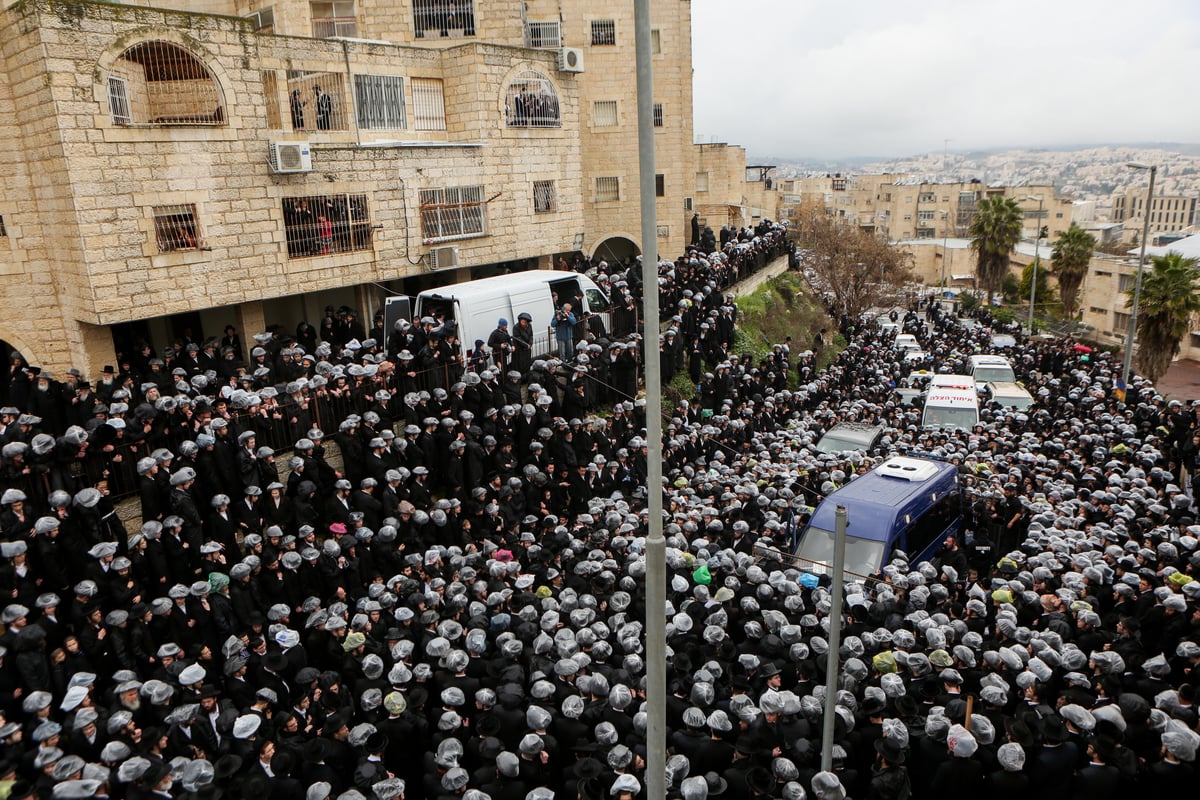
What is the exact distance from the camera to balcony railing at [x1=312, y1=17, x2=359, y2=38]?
2102 cm

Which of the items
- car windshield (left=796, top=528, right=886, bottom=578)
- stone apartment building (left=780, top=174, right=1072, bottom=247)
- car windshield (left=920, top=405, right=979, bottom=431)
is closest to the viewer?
car windshield (left=796, top=528, right=886, bottom=578)

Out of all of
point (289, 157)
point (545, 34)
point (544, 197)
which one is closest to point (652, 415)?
point (289, 157)

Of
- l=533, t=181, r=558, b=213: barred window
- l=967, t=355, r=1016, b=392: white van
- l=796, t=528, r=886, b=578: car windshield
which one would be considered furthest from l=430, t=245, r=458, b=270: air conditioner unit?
l=967, t=355, r=1016, b=392: white van

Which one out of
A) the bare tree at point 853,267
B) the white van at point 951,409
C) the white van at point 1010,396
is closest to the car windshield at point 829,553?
the white van at point 951,409

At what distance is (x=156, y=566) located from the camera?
858 centimetres

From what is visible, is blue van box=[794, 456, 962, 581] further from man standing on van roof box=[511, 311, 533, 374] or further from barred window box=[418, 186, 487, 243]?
barred window box=[418, 186, 487, 243]

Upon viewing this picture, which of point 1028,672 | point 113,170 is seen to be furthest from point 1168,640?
point 113,170

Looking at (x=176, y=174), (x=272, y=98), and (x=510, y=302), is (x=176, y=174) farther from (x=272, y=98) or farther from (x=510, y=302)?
(x=510, y=302)

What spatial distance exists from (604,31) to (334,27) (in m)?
9.50

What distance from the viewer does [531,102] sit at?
69.1ft

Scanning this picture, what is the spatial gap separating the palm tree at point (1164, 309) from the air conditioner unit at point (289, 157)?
85.7ft

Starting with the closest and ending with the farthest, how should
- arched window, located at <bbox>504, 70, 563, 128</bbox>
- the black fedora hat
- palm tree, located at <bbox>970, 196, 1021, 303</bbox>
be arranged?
the black fedora hat, arched window, located at <bbox>504, 70, 563, 128</bbox>, palm tree, located at <bbox>970, 196, 1021, 303</bbox>

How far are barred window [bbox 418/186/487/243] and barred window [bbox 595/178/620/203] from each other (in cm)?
838

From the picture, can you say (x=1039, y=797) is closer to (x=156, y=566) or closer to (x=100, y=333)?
(x=156, y=566)
